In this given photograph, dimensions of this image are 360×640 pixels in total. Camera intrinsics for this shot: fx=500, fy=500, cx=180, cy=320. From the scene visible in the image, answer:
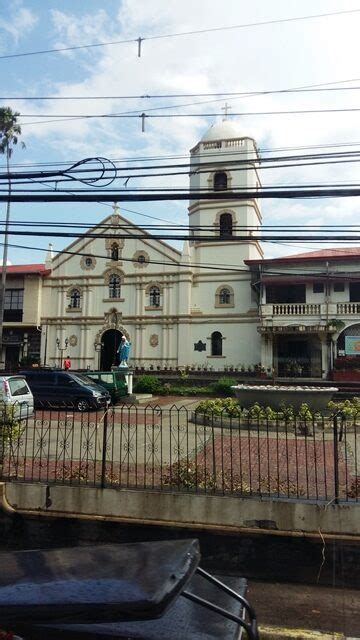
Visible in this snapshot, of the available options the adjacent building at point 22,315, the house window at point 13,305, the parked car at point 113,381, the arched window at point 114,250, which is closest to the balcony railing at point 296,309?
the arched window at point 114,250

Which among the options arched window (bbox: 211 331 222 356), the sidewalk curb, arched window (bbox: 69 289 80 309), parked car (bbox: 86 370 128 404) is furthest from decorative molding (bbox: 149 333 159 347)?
the sidewalk curb

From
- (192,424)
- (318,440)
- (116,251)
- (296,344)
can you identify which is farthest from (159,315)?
(318,440)

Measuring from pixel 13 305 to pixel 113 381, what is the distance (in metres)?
19.6

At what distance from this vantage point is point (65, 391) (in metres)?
19.5

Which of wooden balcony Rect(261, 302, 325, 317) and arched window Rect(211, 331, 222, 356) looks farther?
arched window Rect(211, 331, 222, 356)

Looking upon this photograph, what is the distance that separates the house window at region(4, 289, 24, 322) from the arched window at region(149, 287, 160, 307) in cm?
1072

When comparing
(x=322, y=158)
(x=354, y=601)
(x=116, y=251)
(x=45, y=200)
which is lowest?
(x=354, y=601)

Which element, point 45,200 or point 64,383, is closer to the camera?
point 45,200

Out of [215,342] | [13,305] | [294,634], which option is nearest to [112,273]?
[13,305]

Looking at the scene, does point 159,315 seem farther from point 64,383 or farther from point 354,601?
point 354,601

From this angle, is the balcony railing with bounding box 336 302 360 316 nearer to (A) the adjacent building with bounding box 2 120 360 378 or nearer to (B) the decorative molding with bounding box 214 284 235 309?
(A) the adjacent building with bounding box 2 120 360 378

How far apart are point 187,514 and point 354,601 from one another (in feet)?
7.22

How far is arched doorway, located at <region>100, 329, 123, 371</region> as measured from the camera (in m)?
38.9

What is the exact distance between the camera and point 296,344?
114ft
